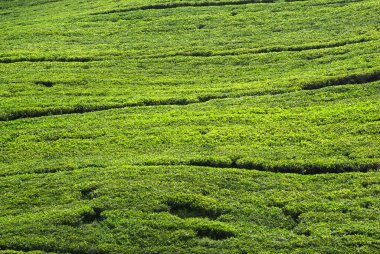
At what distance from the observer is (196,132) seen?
133 feet

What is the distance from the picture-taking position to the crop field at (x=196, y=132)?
30.4 meters

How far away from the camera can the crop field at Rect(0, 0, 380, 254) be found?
99.8 ft

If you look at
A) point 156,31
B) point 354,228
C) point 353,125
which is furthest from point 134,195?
Answer: point 156,31

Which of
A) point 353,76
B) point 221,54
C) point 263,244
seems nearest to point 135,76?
point 221,54

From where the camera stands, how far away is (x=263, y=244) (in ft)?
94.4

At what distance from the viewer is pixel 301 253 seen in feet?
92.1

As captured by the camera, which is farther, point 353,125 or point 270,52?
point 270,52

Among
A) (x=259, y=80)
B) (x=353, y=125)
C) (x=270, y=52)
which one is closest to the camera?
(x=353, y=125)

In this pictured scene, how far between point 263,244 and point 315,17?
38315 mm

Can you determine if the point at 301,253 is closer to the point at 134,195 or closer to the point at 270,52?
the point at 134,195

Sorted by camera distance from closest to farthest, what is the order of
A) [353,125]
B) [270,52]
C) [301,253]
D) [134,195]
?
[301,253], [134,195], [353,125], [270,52]

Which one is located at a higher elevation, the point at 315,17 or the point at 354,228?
the point at 315,17

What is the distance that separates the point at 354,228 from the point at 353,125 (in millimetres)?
11591

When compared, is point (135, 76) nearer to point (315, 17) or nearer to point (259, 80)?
point (259, 80)
